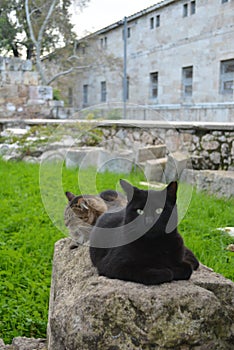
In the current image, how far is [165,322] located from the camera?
1.21 metres

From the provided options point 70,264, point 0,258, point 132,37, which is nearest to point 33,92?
point 132,37

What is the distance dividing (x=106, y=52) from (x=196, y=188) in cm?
734

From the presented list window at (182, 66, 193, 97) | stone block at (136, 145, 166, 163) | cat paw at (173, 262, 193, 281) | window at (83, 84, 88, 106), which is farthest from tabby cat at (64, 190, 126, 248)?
window at (83, 84, 88, 106)

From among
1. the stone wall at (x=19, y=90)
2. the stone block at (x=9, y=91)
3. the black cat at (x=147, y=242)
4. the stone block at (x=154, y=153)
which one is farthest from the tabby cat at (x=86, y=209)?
the stone block at (x=9, y=91)

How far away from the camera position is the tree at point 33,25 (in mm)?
11188

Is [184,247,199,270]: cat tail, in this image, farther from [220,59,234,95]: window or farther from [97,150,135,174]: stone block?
[220,59,234,95]: window

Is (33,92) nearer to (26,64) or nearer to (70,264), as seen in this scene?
(26,64)

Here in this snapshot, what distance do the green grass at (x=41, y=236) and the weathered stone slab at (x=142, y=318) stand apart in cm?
36

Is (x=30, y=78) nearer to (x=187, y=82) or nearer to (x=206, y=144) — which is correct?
(x=187, y=82)

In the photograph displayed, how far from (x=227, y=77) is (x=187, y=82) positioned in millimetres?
1573

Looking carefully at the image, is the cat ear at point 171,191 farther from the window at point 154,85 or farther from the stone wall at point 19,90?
the stone wall at point 19,90

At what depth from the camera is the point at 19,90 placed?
382 inches

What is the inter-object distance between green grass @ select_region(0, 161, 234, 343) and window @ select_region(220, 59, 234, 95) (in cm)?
225

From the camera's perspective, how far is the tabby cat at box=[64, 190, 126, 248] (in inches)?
63.1
